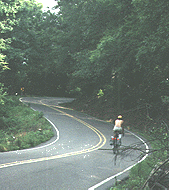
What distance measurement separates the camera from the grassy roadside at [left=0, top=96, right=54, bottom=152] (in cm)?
1541

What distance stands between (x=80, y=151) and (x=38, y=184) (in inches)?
235

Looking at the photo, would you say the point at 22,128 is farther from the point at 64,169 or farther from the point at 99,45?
the point at 64,169

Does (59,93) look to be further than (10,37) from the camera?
Yes

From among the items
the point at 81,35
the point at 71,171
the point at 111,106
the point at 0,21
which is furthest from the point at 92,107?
the point at 71,171

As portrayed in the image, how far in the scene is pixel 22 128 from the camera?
21609 millimetres

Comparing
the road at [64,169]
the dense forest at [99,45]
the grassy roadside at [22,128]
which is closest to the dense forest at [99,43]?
the dense forest at [99,45]

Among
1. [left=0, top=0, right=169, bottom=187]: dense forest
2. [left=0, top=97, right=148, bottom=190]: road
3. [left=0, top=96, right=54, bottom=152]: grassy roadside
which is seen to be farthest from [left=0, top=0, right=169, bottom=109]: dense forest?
[left=0, top=97, right=148, bottom=190]: road

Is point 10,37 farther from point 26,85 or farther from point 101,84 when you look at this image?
point 26,85

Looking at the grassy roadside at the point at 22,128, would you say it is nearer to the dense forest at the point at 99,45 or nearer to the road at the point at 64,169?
the dense forest at the point at 99,45

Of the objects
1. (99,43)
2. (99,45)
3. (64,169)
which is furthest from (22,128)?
(64,169)

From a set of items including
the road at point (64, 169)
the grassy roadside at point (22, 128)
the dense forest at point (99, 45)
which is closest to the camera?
the road at point (64, 169)

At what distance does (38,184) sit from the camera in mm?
7117

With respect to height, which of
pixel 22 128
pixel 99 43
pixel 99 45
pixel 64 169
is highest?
pixel 99 43

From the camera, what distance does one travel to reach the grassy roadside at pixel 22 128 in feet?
50.6
